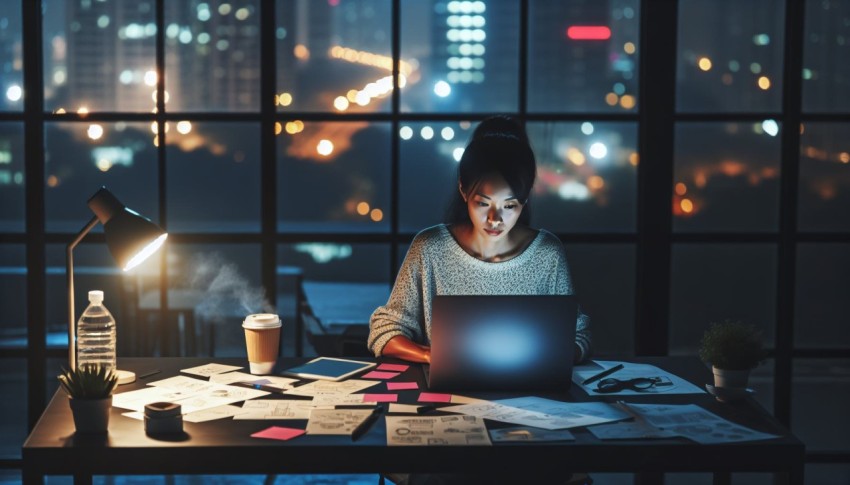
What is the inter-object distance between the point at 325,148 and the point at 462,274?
1094 millimetres

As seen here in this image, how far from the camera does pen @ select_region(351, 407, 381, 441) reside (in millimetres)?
1709

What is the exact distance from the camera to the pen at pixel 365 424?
1709mm

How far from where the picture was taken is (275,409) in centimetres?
189

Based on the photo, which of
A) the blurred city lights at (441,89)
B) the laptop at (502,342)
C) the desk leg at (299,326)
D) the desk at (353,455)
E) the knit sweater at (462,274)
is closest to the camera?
the desk at (353,455)

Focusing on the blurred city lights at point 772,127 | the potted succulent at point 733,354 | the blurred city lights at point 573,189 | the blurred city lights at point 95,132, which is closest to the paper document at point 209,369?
the potted succulent at point 733,354

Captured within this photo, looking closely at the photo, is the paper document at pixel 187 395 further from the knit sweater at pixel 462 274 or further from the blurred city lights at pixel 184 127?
the blurred city lights at pixel 184 127

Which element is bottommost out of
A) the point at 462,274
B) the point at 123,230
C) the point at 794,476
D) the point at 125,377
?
the point at 794,476

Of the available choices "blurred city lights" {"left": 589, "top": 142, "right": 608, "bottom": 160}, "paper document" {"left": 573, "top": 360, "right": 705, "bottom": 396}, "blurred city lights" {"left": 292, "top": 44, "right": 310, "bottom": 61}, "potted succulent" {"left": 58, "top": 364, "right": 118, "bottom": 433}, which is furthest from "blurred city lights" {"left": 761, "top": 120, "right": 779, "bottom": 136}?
"potted succulent" {"left": 58, "top": 364, "right": 118, "bottom": 433}

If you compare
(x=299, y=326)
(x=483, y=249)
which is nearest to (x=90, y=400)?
(x=483, y=249)

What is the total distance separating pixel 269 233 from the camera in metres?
3.33

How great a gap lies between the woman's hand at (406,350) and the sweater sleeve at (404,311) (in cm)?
2

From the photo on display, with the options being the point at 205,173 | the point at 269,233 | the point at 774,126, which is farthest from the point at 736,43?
the point at 205,173

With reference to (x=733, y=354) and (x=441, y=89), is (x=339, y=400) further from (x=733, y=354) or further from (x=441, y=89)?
(x=441, y=89)

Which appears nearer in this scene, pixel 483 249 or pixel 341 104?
pixel 483 249
